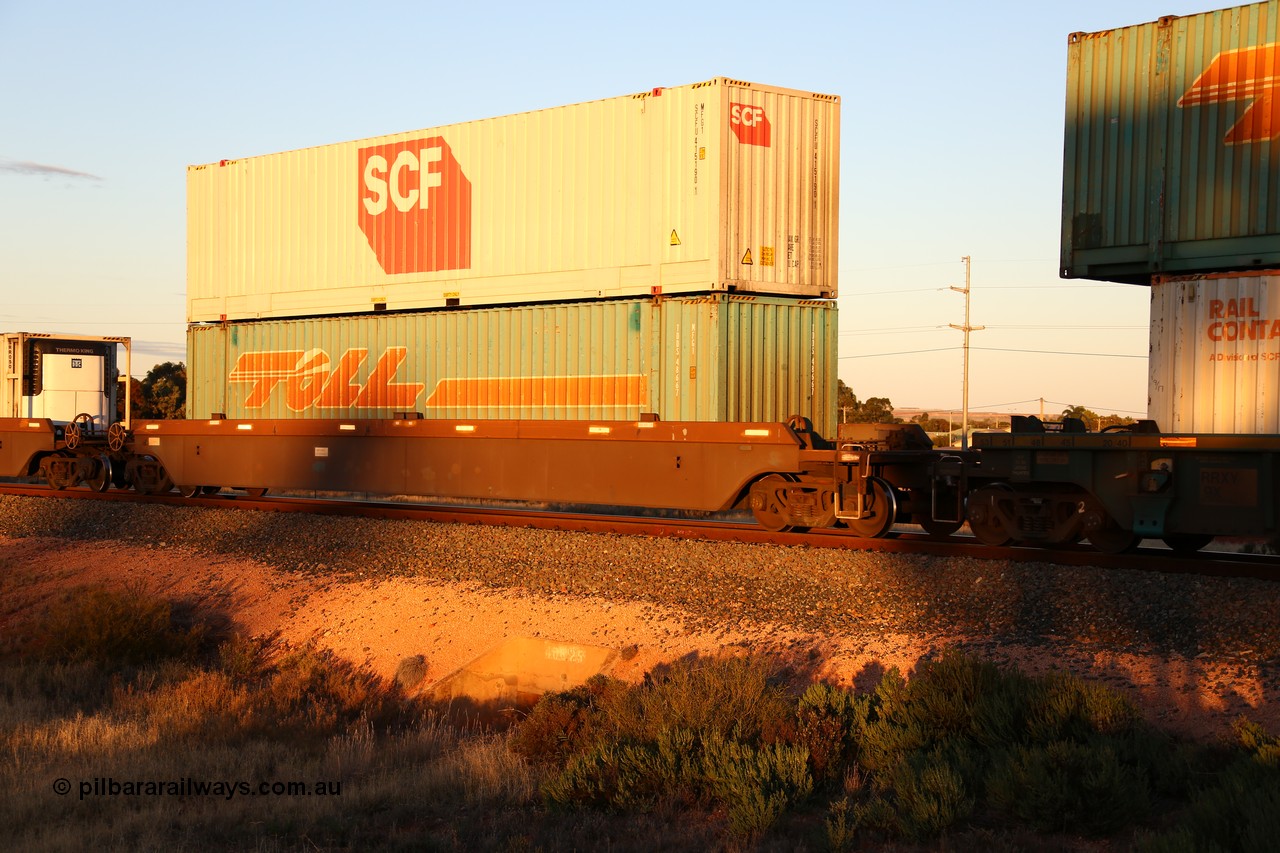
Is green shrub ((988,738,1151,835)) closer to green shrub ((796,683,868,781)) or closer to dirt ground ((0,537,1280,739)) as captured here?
green shrub ((796,683,868,781))

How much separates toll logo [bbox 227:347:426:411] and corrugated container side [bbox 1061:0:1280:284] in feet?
32.8

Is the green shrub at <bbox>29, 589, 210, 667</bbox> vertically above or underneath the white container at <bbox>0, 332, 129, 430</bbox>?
underneath

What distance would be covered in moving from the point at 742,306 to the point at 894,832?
31.6 feet

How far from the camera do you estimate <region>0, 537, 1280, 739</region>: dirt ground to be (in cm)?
798

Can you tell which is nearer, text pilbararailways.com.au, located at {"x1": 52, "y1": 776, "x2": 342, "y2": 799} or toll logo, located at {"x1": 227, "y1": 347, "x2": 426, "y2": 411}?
text pilbararailways.com.au, located at {"x1": 52, "y1": 776, "x2": 342, "y2": 799}

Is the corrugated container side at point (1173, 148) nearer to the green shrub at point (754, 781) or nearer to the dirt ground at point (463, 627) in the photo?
the dirt ground at point (463, 627)

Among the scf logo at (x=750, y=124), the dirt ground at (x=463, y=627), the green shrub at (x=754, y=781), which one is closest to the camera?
the green shrub at (x=754, y=781)

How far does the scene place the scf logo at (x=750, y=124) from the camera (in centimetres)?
1470

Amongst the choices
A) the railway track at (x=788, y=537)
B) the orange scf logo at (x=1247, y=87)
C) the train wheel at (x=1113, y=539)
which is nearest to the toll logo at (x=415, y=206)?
the railway track at (x=788, y=537)

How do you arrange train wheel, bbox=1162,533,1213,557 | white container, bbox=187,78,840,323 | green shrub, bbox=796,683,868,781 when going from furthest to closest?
white container, bbox=187,78,840,323, train wheel, bbox=1162,533,1213,557, green shrub, bbox=796,683,868,781

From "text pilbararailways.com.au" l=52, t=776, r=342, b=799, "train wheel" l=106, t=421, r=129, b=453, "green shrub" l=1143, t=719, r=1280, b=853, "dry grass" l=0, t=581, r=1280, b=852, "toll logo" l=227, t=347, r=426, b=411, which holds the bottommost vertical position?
"text pilbararailways.com.au" l=52, t=776, r=342, b=799

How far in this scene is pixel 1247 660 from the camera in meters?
8.24

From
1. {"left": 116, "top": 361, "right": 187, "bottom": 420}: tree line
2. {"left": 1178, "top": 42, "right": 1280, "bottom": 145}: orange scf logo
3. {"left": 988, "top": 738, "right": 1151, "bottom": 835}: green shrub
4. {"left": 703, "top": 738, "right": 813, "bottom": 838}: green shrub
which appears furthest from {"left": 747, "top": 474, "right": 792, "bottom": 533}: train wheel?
{"left": 116, "top": 361, "right": 187, "bottom": 420}: tree line

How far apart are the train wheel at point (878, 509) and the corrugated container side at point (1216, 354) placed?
298 centimetres
